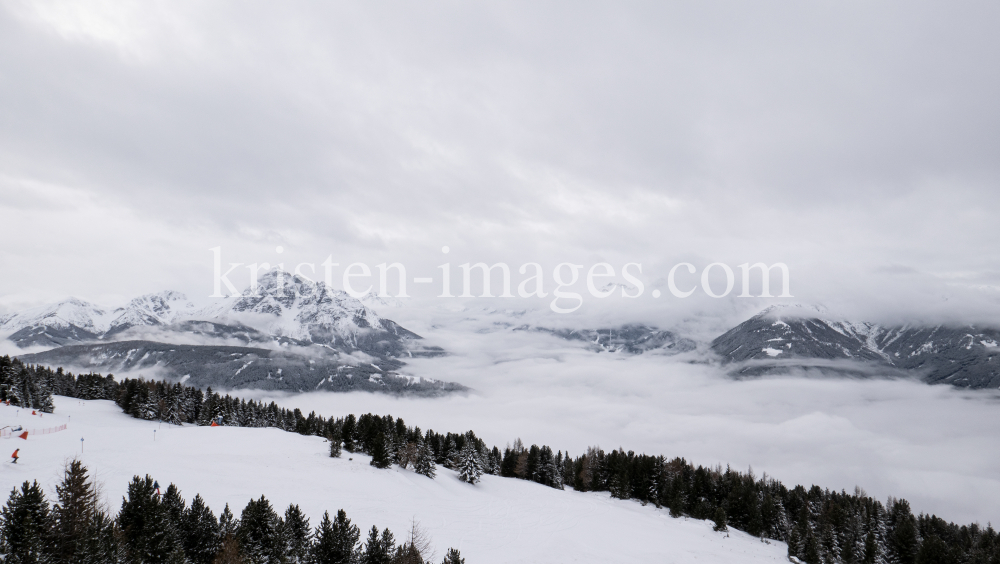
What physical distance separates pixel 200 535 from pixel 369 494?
29.2 metres

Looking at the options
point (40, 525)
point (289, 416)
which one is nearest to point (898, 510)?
point (40, 525)

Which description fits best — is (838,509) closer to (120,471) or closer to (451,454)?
(451,454)

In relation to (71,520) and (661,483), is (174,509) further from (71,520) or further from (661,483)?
(661,483)

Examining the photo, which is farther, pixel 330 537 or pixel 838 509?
pixel 838 509

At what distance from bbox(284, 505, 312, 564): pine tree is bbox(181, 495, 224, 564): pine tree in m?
5.39

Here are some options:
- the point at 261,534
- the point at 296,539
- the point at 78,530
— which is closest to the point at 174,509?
the point at 261,534

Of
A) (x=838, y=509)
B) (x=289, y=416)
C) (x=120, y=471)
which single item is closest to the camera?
(x=120, y=471)

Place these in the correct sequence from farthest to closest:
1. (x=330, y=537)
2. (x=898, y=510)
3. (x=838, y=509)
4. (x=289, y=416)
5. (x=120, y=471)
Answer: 1. (x=289, y=416)
2. (x=898, y=510)
3. (x=838, y=509)
4. (x=120, y=471)
5. (x=330, y=537)

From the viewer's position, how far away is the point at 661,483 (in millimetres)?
103375

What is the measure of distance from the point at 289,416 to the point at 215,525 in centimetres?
11375

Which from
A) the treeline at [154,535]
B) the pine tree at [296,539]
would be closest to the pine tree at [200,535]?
the treeline at [154,535]

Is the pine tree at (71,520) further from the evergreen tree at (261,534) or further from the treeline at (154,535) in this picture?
the evergreen tree at (261,534)

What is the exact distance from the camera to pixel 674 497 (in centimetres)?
9238

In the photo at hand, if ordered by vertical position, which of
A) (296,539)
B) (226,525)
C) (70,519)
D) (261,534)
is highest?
(70,519)
